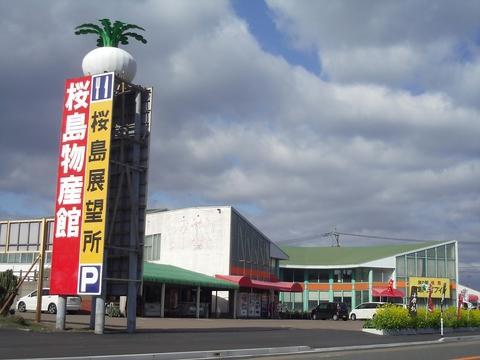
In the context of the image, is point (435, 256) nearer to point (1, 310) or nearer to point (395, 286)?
point (395, 286)

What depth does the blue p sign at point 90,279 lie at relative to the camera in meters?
22.9

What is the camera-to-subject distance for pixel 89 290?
75.7 ft

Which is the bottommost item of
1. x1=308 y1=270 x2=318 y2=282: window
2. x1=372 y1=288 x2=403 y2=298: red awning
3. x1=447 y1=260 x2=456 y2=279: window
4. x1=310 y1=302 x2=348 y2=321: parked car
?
x1=310 y1=302 x2=348 y2=321: parked car

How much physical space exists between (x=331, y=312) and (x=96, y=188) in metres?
34.4

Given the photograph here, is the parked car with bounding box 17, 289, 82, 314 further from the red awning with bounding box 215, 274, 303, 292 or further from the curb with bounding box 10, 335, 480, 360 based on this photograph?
the curb with bounding box 10, 335, 480, 360

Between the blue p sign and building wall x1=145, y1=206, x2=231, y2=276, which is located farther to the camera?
building wall x1=145, y1=206, x2=231, y2=276

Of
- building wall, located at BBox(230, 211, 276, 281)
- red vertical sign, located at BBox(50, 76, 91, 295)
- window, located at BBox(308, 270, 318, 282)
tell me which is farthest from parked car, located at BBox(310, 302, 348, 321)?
red vertical sign, located at BBox(50, 76, 91, 295)

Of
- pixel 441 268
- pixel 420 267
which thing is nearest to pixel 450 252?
pixel 441 268

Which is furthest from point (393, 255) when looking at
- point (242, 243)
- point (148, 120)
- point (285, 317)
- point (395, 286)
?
point (148, 120)

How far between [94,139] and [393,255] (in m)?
54.3

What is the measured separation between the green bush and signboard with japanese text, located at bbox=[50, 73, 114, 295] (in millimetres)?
12737

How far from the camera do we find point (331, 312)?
175ft

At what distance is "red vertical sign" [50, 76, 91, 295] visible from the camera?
23719 mm

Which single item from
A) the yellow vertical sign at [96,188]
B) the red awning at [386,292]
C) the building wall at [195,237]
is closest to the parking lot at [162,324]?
the yellow vertical sign at [96,188]
